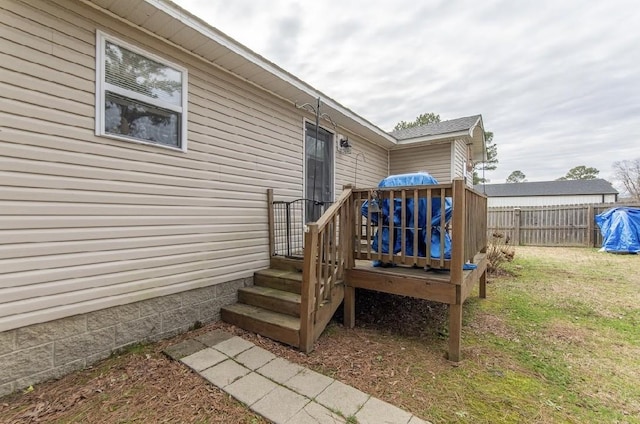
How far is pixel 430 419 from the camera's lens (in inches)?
74.4

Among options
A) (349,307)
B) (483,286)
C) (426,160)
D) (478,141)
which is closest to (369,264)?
(349,307)

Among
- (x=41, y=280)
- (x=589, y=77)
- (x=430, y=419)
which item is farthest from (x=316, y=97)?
(x=589, y=77)

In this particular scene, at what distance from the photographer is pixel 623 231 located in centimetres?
882

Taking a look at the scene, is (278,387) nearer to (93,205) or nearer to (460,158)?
(93,205)

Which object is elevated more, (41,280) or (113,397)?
(41,280)

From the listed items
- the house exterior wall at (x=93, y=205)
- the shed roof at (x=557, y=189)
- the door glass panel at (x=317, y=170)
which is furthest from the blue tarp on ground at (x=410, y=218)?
the shed roof at (x=557, y=189)

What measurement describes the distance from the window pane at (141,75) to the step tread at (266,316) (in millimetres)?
2661

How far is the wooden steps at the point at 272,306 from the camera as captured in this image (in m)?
3.01

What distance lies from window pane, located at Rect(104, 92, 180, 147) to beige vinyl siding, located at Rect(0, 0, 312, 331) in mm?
143

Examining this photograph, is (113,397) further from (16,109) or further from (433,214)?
(433,214)

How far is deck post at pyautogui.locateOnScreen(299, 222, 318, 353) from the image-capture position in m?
2.69

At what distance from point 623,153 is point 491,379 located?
41.5 m

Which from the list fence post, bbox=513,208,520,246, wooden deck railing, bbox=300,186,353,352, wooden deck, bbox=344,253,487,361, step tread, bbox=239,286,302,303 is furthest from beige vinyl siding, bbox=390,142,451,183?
fence post, bbox=513,208,520,246

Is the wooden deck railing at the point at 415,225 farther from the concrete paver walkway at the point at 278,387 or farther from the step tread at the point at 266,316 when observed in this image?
the concrete paver walkway at the point at 278,387
